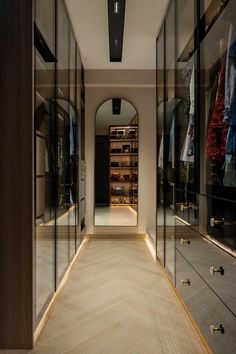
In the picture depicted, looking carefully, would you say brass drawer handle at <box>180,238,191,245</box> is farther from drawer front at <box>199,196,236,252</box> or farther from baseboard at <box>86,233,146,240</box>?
baseboard at <box>86,233,146,240</box>

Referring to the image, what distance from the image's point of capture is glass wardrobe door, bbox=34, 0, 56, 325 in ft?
6.78

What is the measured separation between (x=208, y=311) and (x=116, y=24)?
2883mm

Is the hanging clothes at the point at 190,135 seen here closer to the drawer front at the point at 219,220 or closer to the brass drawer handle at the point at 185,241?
the drawer front at the point at 219,220

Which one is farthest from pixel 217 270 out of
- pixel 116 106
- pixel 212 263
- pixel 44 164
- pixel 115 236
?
pixel 116 106

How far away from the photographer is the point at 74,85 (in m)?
3.98

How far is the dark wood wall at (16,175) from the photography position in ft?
6.15

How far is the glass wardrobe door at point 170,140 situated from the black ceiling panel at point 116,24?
47cm

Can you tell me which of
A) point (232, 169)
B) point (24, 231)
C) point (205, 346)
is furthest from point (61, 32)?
point (205, 346)

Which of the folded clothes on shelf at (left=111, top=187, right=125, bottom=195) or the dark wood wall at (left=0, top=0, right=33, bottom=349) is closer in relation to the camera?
the dark wood wall at (left=0, top=0, right=33, bottom=349)

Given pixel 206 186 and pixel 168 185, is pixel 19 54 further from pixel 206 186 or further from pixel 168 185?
pixel 168 185

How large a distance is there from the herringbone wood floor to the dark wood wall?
24 cm

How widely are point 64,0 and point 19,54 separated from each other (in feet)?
5.19

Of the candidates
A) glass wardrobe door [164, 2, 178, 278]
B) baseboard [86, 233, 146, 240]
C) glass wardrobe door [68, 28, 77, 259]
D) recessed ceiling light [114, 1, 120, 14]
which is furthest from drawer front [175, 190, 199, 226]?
baseboard [86, 233, 146, 240]

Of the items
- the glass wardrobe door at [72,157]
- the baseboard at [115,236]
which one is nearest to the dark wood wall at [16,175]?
the glass wardrobe door at [72,157]
